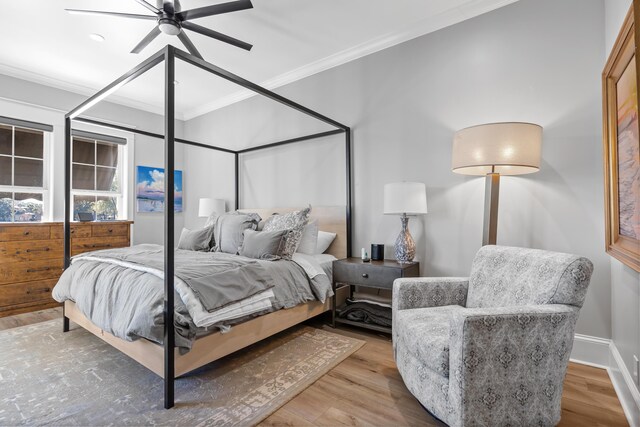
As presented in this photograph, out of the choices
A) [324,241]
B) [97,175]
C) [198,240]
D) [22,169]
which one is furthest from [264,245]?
[22,169]

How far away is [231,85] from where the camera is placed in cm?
423

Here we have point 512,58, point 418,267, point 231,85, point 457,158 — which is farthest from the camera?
point 231,85

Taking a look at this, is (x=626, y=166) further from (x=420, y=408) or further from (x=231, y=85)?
(x=231, y=85)

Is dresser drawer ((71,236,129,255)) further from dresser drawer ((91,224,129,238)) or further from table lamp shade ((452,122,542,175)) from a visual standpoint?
table lamp shade ((452,122,542,175))

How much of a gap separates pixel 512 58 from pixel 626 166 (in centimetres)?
129

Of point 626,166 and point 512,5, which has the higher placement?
point 512,5

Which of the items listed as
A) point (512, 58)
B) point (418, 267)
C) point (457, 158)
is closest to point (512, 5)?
point (512, 58)

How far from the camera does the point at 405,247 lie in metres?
2.72

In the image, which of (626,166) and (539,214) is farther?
(539,214)

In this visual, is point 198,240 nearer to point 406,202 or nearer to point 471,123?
point 406,202

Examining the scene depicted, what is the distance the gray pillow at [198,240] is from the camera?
335 cm

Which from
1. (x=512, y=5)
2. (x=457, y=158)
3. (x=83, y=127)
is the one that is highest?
(x=512, y=5)

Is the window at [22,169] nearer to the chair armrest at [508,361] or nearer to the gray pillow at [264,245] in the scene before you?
the gray pillow at [264,245]

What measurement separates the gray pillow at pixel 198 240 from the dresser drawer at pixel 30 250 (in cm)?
Result: 149
